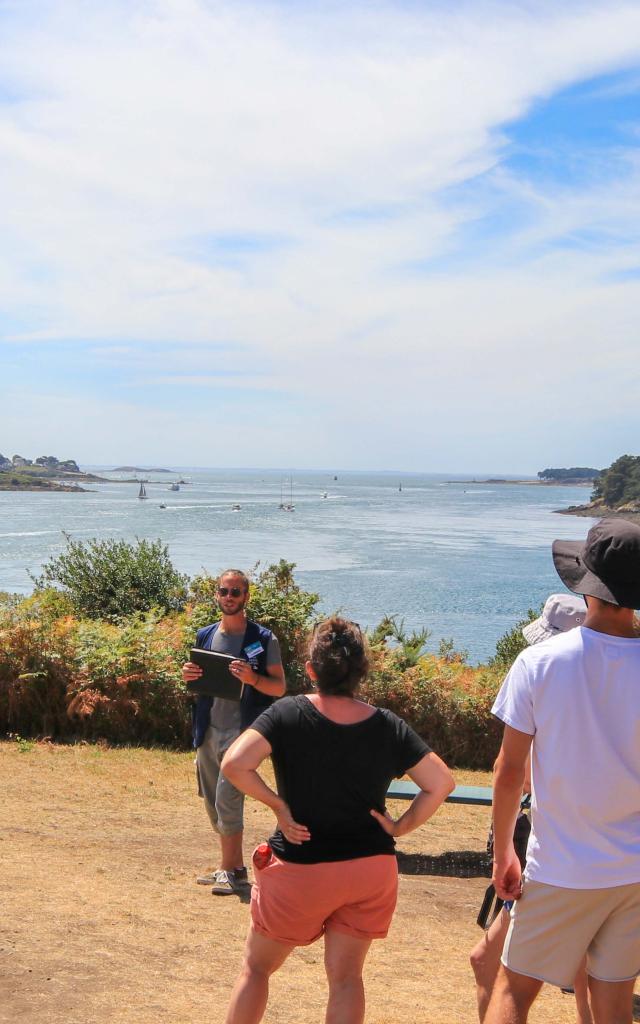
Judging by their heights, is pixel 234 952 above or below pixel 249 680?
below

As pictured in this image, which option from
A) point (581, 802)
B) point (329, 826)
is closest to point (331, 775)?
point (329, 826)

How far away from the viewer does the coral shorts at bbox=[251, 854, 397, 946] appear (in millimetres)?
2951

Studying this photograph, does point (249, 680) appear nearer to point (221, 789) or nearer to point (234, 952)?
point (221, 789)

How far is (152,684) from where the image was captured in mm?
9922

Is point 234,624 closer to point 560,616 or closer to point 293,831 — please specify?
point 560,616

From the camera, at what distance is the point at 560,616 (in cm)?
399

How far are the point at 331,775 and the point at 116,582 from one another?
1587cm

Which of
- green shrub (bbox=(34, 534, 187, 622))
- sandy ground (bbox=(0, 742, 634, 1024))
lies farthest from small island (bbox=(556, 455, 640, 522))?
sandy ground (bbox=(0, 742, 634, 1024))

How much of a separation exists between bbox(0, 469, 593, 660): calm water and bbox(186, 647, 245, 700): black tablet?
29.3 ft

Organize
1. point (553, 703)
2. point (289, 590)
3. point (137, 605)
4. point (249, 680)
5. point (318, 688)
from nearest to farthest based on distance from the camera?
point (553, 703)
point (318, 688)
point (249, 680)
point (289, 590)
point (137, 605)

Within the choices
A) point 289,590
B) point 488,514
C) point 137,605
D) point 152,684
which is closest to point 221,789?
point 152,684

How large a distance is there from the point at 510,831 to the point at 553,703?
17.0 inches

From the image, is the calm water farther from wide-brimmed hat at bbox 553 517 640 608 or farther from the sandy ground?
wide-brimmed hat at bbox 553 517 640 608

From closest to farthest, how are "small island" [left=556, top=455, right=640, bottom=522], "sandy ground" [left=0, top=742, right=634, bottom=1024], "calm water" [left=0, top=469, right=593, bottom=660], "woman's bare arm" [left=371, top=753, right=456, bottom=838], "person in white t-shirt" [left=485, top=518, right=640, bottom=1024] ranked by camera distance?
"person in white t-shirt" [left=485, top=518, right=640, bottom=1024] < "woman's bare arm" [left=371, top=753, right=456, bottom=838] < "sandy ground" [left=0, top=742, right=634, bottom=1024] < "calm water" [left=0, top=469, right=593, bottom=660] < "small island" [left=556, top=455, right=640, bottom=522]
